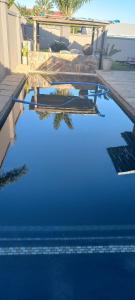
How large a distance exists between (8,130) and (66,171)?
328 cm

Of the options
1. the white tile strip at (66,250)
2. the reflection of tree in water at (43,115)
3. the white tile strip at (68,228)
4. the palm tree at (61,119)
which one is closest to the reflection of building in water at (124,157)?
the white tile strip at (68,228)

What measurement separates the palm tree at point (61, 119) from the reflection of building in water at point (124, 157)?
228 cm

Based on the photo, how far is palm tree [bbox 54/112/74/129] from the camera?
31.7 ft

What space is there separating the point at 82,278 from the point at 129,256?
0.85 m

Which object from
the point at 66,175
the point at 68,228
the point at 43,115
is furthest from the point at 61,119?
the point at 68,228

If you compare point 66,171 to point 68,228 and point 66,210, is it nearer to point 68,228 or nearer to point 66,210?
point 66,210

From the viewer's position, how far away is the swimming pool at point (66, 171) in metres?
4.66

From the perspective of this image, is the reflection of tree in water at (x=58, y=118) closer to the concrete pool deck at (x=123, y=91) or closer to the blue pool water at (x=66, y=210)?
the blue pool water at (x=66, y=210)

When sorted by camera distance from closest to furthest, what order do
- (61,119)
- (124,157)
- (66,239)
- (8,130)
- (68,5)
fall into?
(66,239)
(124,157)
(8,130)
(61,119)
(68,5)

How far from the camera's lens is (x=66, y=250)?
13.3 ft

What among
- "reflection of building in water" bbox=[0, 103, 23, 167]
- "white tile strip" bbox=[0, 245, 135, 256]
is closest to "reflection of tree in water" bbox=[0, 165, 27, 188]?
"reflection of building in water" bbox=[0, 103, 23, 167]

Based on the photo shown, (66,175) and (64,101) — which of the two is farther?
(64,101)

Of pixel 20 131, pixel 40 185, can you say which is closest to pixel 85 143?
pixel 20 131

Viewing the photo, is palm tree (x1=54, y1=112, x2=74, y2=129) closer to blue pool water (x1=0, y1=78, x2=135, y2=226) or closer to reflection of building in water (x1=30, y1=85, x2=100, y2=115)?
blue pool water (x1=0, y1=78, x2=135, y2=226)
